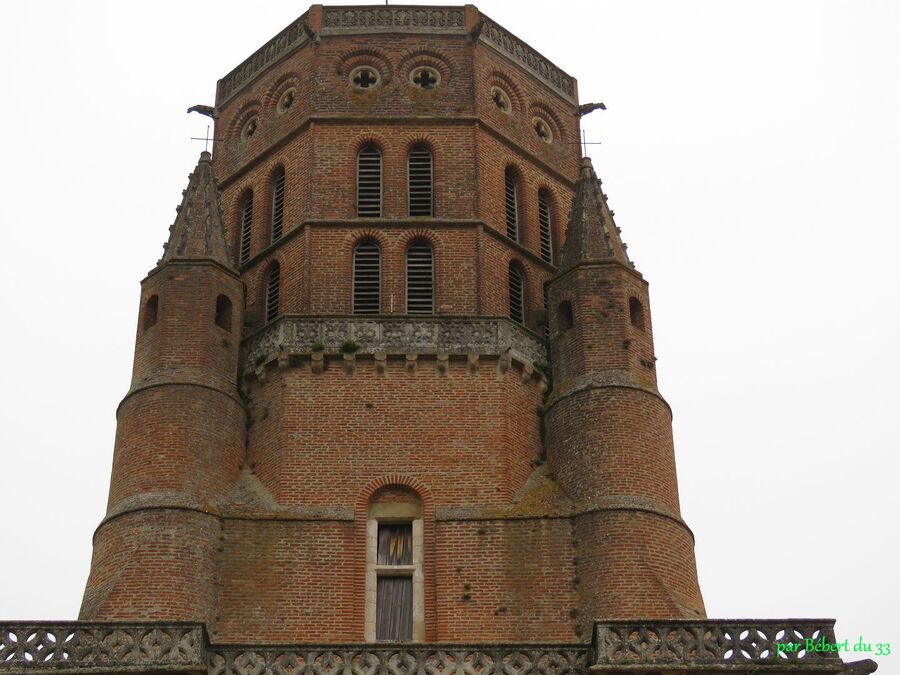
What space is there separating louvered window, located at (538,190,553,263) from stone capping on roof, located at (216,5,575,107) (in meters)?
3.32

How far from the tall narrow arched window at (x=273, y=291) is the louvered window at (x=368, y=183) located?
6.89 ft

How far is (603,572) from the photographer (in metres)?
29.1

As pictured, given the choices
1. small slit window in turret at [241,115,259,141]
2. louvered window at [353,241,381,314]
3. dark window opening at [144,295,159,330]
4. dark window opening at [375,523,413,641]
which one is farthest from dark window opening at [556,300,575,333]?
small slit window in turret at [241,115,259,141]

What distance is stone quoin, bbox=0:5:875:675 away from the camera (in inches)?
1068

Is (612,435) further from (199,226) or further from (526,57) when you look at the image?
(526,57)

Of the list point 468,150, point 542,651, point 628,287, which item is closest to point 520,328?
point 628,287

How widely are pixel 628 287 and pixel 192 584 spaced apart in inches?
415

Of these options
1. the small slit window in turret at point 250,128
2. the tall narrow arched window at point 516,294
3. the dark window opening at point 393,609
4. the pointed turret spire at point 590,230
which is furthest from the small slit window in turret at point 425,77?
the dark window opening at point 393,609

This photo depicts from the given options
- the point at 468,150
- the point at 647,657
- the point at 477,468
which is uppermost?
the point at 468,150

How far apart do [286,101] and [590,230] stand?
7.94m

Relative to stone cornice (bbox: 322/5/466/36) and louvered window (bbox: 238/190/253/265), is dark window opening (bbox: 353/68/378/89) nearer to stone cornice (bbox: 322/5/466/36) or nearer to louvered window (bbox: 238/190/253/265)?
stone cornice (bbox: 322/5/466/36)

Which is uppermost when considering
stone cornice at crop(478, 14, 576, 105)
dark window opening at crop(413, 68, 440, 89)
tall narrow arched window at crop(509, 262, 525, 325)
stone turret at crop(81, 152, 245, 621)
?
stone cornice at crop(478, 14, 576, 105)

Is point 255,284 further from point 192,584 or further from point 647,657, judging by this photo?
point 647,657

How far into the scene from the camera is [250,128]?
38.2 metres
